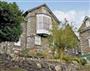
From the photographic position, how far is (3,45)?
29.2 meters

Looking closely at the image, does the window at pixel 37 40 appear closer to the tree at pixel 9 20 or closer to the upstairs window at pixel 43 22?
the upstairs window at pixel 43 22

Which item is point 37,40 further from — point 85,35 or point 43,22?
point 85,35

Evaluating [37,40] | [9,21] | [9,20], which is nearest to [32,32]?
[37,40]

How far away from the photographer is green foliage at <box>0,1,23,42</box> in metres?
21.6

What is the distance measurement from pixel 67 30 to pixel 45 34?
11.5 m

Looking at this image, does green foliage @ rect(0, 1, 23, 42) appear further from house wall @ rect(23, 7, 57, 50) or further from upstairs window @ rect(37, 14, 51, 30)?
upstairs window @ rect(37, 14, 51, 30)

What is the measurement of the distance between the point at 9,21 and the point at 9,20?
232 millimetres

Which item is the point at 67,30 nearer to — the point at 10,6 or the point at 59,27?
the point at 59,27

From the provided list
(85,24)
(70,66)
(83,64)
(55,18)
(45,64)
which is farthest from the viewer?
(85,24)

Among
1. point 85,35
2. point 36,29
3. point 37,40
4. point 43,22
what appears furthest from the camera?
point 85,35

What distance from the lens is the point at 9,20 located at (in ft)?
71.5

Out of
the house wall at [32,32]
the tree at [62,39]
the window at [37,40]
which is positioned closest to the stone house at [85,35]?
the house wall at [32,32]

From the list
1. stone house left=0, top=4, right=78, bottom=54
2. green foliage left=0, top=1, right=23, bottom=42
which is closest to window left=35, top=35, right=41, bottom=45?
stone house left=0, top=4, right=78, bottom=54

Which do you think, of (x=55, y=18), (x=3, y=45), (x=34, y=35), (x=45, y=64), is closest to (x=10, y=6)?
(x=45, y=64)
